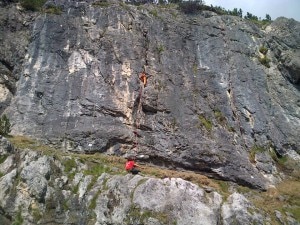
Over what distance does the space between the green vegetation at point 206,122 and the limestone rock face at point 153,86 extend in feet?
0.20

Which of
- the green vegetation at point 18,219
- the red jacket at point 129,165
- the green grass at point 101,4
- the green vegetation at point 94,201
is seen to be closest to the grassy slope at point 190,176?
the red jacket at point 129,165

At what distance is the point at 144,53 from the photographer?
2716cm

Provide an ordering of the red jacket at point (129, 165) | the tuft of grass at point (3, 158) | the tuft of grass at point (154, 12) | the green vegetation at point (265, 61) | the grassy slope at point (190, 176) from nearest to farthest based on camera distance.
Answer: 1. the tuft of grass at point (3, 158)
2. the grassy slope at point (190, 176)
3. the red jacket at point (129, 165)
4. the green vegetation at point (265, 61)
5. the tuft of grass at point (154, 12)

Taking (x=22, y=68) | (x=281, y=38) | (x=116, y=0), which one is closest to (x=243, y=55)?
(x=281, y=38)

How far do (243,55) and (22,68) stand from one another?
14.4 meters

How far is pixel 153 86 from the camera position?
83.5 feet

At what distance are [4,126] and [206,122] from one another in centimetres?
1089

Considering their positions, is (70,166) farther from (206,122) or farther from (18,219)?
(206,122)

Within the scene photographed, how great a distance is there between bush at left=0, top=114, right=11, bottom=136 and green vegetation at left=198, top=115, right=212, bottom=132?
1040 cm

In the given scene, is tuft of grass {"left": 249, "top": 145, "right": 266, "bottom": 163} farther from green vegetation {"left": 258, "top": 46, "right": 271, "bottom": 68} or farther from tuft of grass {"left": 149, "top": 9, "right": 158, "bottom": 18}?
tuft of grass {"left": 149, "top": 9, "right": 158, "bottom": 18}

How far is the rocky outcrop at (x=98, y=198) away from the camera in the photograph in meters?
17.7

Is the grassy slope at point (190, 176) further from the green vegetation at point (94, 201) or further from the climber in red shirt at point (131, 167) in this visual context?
the green vegetation at point (94, 201)

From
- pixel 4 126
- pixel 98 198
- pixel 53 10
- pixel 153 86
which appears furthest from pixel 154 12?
pixel 98 198

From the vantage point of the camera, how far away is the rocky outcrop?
17719 millimetres
